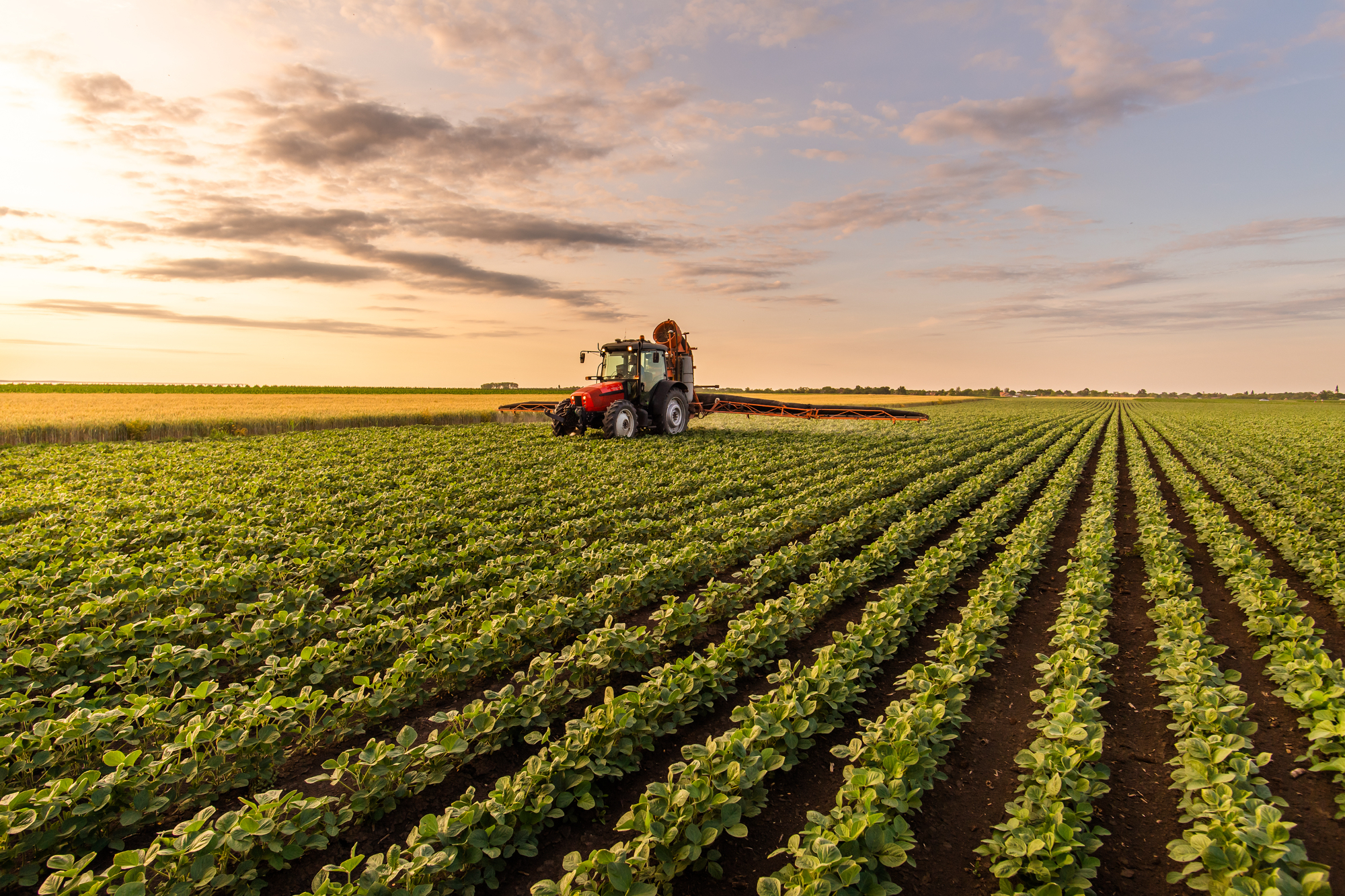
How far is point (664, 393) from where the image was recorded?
70.9 feet

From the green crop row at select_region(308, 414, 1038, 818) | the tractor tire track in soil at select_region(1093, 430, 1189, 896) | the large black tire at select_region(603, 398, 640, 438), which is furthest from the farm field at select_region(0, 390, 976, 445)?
the tractor tire track in soil at select_region(1093, 430, 1189, 896)

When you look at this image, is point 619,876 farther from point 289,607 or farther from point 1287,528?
point 1287,528

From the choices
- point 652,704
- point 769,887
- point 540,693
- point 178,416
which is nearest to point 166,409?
point 178,416

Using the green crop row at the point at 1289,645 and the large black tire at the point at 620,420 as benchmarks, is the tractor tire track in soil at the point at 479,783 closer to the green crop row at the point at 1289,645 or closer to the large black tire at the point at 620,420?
the green crop row at the point at 1289,645

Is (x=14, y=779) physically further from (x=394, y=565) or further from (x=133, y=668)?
(x=394, y=565)

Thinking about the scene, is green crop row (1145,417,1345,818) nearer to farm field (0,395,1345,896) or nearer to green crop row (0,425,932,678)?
farm field (0,395,1345,896)

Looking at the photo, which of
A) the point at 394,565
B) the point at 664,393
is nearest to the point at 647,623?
the point at 394,565

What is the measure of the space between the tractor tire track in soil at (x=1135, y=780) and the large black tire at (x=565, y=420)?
52.3 ft

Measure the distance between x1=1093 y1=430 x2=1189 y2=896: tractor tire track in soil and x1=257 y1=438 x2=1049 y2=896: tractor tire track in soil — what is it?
239cm

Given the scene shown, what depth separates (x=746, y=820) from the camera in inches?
148

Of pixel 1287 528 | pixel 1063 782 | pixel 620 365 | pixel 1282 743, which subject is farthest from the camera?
pixel 620 365

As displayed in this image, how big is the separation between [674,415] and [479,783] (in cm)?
1864

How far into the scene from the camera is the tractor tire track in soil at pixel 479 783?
3383mm

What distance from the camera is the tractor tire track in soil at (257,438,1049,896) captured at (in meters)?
3.38
